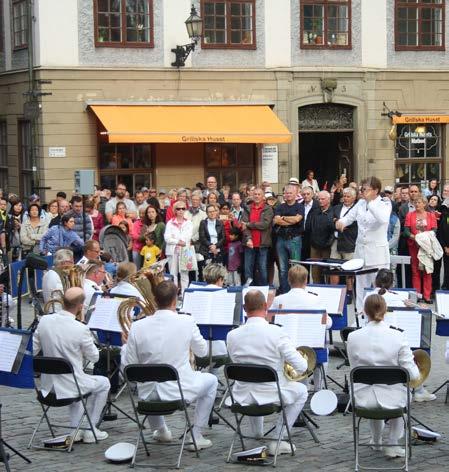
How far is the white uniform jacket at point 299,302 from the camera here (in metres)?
12.1

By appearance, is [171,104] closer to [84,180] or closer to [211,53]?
[211,53]

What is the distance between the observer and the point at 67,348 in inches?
421

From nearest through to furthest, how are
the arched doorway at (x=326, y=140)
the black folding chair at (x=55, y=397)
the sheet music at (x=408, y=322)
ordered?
the black folding chair at (x=55, y=397) < the sheet music at (x=408, y=322) < the arched doorway at (x=326, y=140)

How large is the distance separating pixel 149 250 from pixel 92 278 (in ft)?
20.5

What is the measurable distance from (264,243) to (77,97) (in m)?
9.37

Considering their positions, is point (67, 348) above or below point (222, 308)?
below

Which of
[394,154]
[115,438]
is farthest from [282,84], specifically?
[115,438]

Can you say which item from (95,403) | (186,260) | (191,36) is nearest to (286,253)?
(186,260)

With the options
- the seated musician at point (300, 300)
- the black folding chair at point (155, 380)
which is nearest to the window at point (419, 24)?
the seated musician at point (300, 300)

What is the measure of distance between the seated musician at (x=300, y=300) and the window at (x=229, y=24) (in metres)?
17.3

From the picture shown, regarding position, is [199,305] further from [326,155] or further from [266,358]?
[326,155]

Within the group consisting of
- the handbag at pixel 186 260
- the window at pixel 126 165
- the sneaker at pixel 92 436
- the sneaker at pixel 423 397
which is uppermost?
the window at pixel 126 165

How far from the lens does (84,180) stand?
814 inches

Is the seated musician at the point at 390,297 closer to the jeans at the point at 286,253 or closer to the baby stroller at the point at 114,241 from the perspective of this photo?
the jeans at the point at 286,253
